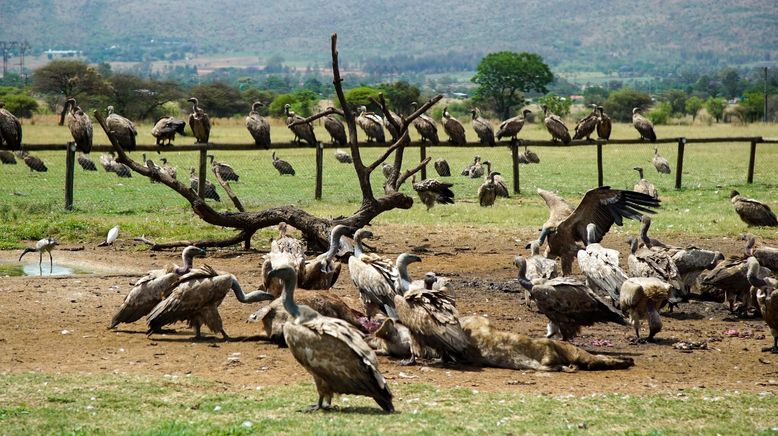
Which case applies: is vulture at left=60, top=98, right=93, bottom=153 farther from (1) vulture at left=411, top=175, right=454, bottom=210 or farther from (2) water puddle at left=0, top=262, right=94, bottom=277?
(2) water puddle at left=0, top=262, right=94, bottom=277

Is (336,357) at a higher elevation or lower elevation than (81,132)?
lower

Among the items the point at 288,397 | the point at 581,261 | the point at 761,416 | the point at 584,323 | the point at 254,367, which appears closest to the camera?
the point at 761,416

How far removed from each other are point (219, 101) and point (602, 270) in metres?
56.5

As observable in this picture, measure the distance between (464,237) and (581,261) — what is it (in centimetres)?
524

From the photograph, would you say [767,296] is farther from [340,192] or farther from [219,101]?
[219,101]

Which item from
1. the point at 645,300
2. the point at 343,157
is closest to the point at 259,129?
the point at 343,157

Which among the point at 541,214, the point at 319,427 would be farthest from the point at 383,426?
the point at 541,214

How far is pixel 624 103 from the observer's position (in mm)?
74312

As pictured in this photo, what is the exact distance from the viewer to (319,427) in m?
6.73

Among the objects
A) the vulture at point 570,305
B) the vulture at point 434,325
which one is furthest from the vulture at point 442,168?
the vulture at point 434,325

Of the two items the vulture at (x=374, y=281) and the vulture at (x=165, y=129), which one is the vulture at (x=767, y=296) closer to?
the vulture at (x=374, y=281)

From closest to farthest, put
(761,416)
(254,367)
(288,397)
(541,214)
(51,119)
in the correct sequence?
(761,416)
(288,397)
(254,367)
(541,214)
(51,119)

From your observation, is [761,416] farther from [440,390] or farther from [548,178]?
[548,178]

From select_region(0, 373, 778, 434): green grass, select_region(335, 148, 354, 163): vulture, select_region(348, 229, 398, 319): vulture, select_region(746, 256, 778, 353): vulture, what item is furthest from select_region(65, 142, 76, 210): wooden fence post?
select_region(335, 148, 354, 163): vulture
